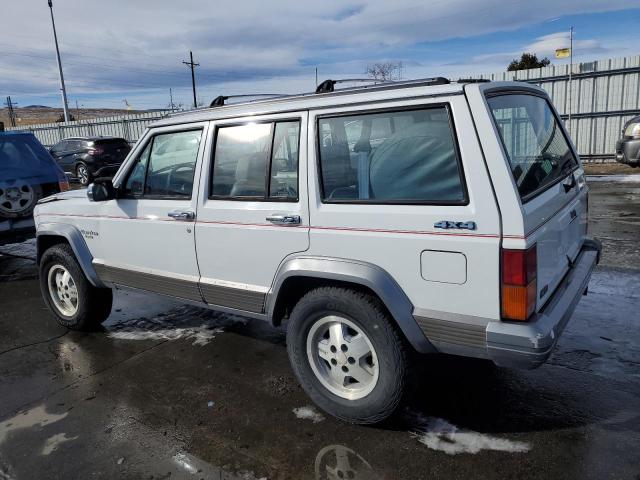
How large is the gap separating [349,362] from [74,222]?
9.46 feet

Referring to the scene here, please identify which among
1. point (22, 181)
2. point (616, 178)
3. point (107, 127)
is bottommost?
point (616, 178)

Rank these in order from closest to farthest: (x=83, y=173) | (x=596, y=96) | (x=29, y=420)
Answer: (x=29, y=420)
(x=596, y=96)
(x=83, y=173)

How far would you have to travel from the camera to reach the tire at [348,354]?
2805mm

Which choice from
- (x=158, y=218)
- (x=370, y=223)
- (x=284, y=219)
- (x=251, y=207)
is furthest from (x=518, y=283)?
(x=158, y=218)

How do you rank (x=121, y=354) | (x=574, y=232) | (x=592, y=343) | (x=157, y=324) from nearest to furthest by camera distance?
(x=574, y=232)
(x=592, y=343)
(x=121, y=354)
(x=157, y=324)

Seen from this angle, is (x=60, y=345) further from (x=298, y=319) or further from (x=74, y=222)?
(x=298, y=319)

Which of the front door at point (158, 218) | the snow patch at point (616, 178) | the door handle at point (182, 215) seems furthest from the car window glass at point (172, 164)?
the snow patch at point (616, 178)

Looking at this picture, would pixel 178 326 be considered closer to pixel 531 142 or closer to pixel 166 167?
Result: pixel 166 167

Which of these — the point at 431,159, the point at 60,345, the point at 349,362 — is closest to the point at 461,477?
the point at 349,362

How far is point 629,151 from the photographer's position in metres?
11.6

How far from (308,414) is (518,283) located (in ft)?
5.21

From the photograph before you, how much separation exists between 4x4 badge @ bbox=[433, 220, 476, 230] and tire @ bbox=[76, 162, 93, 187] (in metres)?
17.7

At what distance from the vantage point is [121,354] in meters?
4.28

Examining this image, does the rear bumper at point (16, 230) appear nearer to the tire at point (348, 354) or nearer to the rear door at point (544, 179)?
the tire at point (348, 354)
